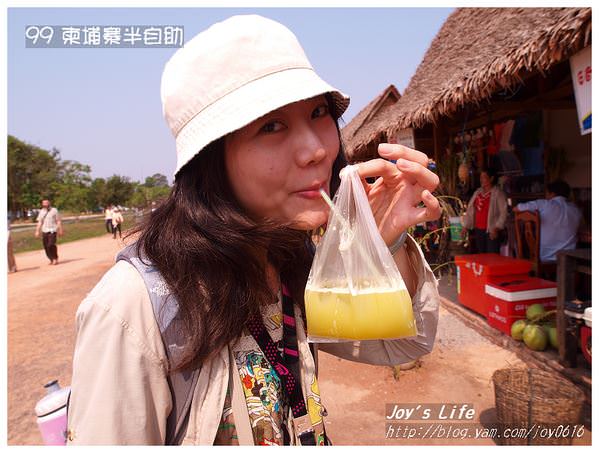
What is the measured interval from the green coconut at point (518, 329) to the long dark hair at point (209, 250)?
3773 millimetres

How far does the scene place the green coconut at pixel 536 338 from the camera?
384cm

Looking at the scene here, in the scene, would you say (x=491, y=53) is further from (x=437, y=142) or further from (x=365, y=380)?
(x=437, y=142)

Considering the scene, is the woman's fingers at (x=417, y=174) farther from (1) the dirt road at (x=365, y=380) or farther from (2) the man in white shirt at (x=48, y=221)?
(2) the man in white shirt at (x=48, y=221)

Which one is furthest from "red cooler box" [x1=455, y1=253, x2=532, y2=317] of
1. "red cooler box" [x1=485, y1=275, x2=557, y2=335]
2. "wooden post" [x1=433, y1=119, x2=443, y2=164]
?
"wooden post" [x1=433, y1=119, x2=443, y2=164]

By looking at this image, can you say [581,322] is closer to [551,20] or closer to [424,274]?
[551,20]

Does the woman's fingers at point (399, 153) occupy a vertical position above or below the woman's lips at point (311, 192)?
above

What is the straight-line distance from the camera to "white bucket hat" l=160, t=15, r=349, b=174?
3.31ft

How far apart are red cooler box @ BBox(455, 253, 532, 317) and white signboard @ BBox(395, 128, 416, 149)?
1.65m

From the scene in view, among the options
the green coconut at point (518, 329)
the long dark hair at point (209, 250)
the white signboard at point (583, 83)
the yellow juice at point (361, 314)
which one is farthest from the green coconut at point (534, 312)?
the long dark hair at point (209, 250)

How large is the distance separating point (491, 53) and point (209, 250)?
3965 millimetres

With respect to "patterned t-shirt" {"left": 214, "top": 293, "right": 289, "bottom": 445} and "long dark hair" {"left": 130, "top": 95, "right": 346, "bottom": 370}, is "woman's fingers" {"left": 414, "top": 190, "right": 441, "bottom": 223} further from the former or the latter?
"patterned t-shirt" {"left": 214, "top": 293, "right": 289, "bottom": 445}

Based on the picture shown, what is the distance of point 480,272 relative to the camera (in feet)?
15.8

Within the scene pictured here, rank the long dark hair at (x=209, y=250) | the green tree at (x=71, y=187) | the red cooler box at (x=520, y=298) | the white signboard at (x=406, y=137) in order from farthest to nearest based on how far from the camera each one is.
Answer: the green tree at (x=71, y=187)
the white signboard at (x=406, y=137)
the red cooler box at (x=520, y=298)
the long dark hair at (x=209, y=250)

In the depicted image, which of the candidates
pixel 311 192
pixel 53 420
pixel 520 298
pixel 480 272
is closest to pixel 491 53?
pixel 480 272
